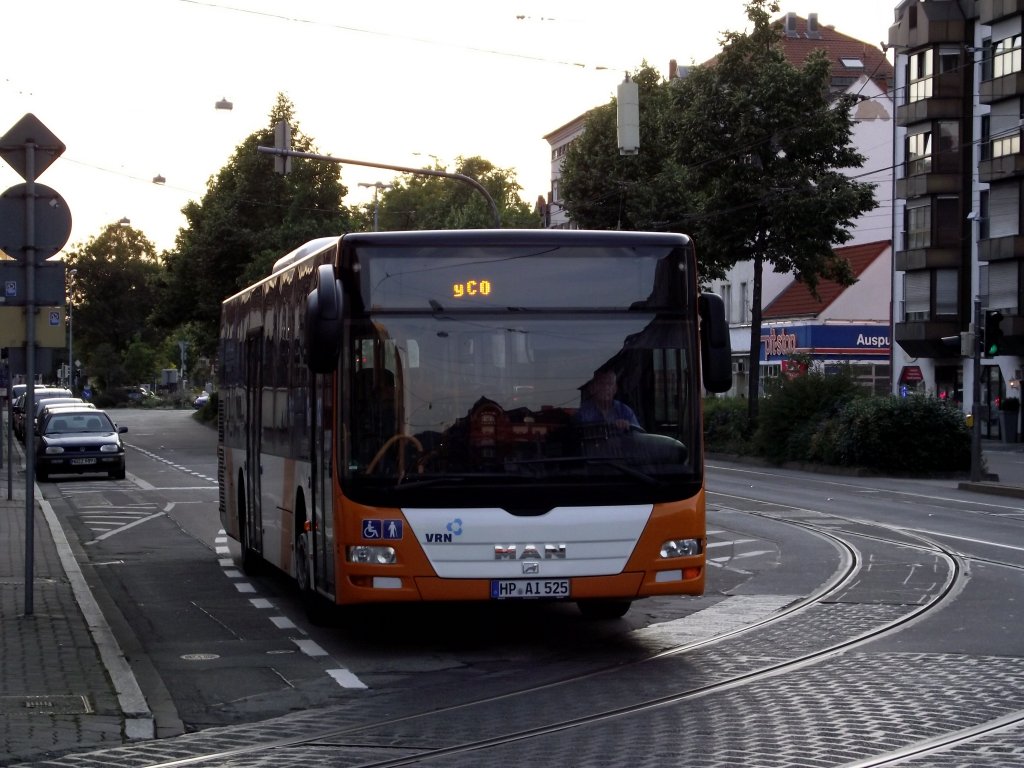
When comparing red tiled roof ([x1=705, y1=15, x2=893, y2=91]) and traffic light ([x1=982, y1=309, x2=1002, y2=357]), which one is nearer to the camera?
traffic light ([x1=982, y1=309, x2=1002, y2=357])

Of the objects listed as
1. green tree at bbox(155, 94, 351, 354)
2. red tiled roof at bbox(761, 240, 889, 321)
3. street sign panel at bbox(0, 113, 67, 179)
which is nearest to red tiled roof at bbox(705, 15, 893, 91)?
red tiled roof at bbox(761, 240, 889, 321)

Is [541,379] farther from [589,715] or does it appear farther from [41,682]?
[41,682]

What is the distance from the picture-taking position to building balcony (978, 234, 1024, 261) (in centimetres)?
5706

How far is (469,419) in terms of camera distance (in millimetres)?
10703

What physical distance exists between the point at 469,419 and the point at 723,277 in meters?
40.2

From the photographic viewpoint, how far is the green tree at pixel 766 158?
1758 inches

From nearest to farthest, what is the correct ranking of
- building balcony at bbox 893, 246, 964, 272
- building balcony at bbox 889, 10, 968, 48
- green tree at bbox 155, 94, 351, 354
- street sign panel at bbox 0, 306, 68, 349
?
street sign panel at bbox 0, 306, 68, 349 → building balcony at bbox 889, 10, 968, 48 → building balcony at bbox 893, 246, 964, 272 → green tree at bbox 155, 94, 351, 354

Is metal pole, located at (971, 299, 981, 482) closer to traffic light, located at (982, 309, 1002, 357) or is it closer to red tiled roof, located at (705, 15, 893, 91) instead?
traffic light, located at (982, 309, 1002, 357)

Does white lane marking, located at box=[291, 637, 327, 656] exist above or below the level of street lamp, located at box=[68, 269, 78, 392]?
below

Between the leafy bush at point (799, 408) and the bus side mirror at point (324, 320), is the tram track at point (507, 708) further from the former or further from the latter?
the leafy bush at point (799, 408)

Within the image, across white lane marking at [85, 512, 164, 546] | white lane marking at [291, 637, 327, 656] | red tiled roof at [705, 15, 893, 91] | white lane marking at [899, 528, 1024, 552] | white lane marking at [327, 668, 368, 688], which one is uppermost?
red tiled roof at [705, 15, 893, 91]

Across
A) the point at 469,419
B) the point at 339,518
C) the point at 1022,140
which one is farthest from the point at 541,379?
the point at 1022,140

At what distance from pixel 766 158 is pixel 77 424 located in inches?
757

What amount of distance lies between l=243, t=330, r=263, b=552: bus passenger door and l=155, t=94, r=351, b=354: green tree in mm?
48092
